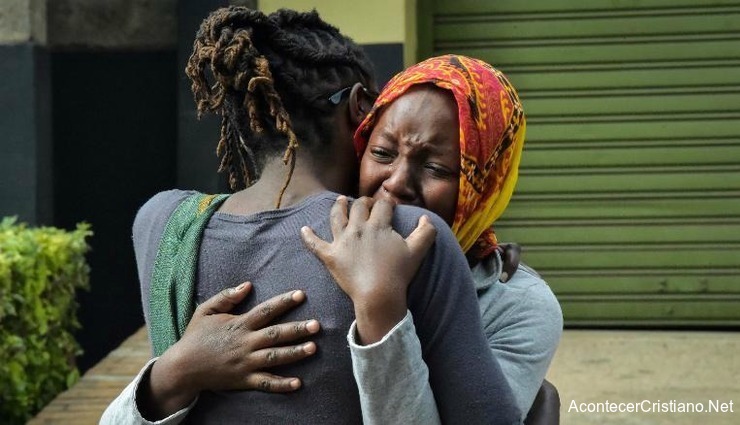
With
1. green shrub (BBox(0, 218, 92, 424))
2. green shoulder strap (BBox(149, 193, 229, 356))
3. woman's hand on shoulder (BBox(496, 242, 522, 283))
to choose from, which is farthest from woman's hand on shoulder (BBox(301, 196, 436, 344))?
green shrub (BBox(0, 218, 92, 424))

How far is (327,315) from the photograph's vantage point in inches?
73.3

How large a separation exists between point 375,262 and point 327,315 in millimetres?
128

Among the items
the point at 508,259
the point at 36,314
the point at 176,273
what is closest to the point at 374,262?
the point at 176,273

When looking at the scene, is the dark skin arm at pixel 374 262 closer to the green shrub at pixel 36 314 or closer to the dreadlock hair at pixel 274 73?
the dreadlock hair at pixel 274 73

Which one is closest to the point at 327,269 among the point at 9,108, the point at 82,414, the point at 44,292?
the point at 82,414

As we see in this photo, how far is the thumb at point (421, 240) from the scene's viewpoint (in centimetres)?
180

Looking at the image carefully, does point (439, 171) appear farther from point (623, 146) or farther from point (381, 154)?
point (623, 146)

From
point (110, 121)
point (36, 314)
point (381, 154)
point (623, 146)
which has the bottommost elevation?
point (36, 314)

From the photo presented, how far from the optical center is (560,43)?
756cm

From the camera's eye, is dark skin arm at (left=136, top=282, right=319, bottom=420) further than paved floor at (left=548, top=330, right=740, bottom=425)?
No

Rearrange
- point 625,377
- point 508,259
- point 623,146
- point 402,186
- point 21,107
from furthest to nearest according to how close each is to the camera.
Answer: point 623,146 < point 21,107 < point 625,377 < point 508,259 < point 402,186

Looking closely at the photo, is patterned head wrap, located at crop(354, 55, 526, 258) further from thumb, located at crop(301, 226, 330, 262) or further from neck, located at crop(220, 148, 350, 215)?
thumb, located at crop(301, 226, 330, 262)

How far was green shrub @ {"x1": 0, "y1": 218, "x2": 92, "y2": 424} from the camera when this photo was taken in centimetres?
557

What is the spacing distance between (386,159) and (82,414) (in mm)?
3760
